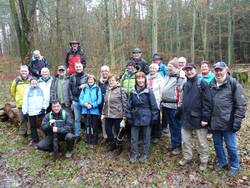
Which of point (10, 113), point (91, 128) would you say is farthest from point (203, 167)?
point (10, 113)

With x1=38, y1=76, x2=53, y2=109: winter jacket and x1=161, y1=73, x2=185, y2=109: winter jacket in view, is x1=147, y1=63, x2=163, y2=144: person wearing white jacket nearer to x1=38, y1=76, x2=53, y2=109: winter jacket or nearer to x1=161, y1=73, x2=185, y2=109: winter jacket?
x1=161, y1=73, x2=185, y2=109: winter jacket

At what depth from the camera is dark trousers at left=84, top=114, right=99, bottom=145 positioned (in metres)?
7.44

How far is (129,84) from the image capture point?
732cm

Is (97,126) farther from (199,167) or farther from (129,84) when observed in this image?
(199,167)

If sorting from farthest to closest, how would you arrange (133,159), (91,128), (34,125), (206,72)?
(34,125) < (91,128) < (206,72) < (133,159)

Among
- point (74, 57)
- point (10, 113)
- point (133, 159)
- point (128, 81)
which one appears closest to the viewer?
point (133, 159)

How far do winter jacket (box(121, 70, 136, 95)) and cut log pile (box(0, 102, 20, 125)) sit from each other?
3848mm

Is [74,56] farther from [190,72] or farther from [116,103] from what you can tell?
[190,72]

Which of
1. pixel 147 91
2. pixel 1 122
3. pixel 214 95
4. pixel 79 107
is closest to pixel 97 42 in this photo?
pixel 1 122

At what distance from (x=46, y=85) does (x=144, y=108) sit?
2840mm

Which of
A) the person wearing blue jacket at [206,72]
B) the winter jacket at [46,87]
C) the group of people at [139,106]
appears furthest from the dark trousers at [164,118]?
the winter jacket at [46,87]

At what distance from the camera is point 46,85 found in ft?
25.7

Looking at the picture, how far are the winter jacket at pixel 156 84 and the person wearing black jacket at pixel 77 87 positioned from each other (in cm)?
168

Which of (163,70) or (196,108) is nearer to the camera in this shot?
(196,108)
